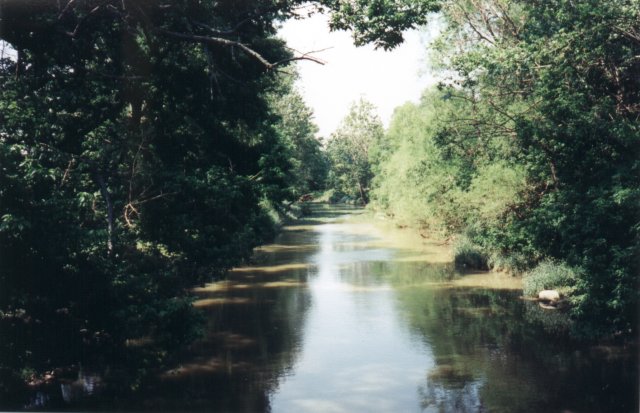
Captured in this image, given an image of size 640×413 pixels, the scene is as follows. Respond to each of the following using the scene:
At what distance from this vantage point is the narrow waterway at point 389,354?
14.3 m

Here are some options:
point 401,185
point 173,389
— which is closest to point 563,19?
point 173,389

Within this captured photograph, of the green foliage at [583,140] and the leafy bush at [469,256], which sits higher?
the green foliage at [583,140]

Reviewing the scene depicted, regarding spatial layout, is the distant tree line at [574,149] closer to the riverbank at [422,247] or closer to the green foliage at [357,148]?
the riverbank at [422,247]

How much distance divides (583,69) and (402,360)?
34.0 feet

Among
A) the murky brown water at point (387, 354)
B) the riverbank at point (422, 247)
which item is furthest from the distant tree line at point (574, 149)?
the riverbank at point (422, 247)

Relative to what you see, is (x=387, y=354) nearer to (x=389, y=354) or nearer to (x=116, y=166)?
(x=389, y=354)

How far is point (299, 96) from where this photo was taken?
62.5 meters

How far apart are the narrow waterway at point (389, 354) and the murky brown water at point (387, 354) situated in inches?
1.9

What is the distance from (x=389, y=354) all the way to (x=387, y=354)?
6cm

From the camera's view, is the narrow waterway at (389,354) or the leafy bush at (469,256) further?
the leafy bush at (469,256)

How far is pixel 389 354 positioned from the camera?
58.5ft

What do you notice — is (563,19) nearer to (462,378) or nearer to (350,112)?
(462,378)

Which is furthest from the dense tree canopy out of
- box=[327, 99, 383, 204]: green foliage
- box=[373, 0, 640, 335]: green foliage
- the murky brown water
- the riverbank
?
box=[327, 99, 383, 204]: green foliage

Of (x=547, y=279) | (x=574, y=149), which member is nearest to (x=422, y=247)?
(x=547, y=279)
